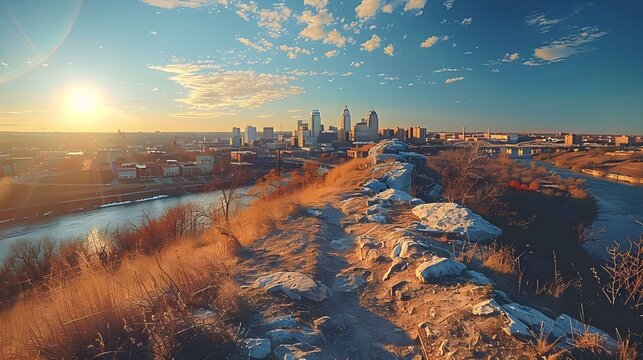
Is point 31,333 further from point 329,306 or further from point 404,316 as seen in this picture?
point 404,316

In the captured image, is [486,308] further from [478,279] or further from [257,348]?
[257,348]

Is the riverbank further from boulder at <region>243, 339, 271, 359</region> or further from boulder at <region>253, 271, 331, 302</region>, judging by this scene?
boulder at <region>243, 339, 271, 359</region>

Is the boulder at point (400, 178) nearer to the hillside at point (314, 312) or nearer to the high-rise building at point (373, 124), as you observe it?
the hillside at point (314, 312)

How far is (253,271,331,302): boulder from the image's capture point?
3.70 metres

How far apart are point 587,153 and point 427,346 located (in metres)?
65.9

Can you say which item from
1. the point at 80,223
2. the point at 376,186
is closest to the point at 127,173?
the point at 80,223

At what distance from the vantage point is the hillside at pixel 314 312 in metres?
2.67

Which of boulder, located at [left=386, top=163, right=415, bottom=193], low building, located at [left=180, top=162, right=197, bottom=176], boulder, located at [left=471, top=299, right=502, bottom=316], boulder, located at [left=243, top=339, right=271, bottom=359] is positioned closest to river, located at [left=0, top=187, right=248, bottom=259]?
boulder, located at [left=386, top=163, right=415, bottom=193]

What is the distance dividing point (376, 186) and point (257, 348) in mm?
8525

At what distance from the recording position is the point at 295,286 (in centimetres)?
382

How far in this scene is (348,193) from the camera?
1045cm

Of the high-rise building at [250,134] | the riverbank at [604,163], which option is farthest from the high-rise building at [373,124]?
the high-rise building at [250,134]

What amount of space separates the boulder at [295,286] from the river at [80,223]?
17.4 meters

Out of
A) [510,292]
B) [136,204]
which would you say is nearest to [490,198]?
[510,292]
